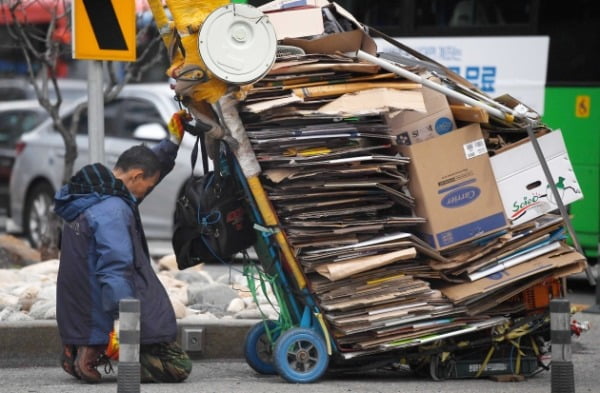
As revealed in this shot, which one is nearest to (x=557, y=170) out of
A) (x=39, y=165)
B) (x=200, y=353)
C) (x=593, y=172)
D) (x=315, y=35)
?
(x=315, y=35)

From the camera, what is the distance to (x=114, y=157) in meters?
15.1

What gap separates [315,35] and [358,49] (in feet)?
0.86

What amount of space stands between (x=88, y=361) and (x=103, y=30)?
216 centimetres

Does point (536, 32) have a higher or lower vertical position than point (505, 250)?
higher

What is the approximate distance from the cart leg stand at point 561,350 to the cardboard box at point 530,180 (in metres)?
1.08

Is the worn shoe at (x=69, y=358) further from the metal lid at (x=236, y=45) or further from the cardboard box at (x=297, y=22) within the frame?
the cardboard box at (x=297, y=22)

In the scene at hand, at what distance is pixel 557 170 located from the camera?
753cm

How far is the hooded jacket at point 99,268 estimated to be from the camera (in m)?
6.95

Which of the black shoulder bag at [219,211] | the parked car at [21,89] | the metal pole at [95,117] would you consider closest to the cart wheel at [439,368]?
the black shoulder bag at [219,211]

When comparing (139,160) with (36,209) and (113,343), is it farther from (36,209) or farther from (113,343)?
(36,209)

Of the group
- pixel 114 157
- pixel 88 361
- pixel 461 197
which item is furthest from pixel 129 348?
pixel 114 157

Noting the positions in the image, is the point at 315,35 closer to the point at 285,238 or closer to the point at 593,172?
the point at 285,238

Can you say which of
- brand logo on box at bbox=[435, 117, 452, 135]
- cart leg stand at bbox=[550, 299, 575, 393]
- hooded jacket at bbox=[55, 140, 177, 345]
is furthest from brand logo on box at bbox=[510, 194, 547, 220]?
hooded jacket at bbox=[55, 140, 177, 345]

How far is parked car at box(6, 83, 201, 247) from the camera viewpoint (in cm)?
1486
